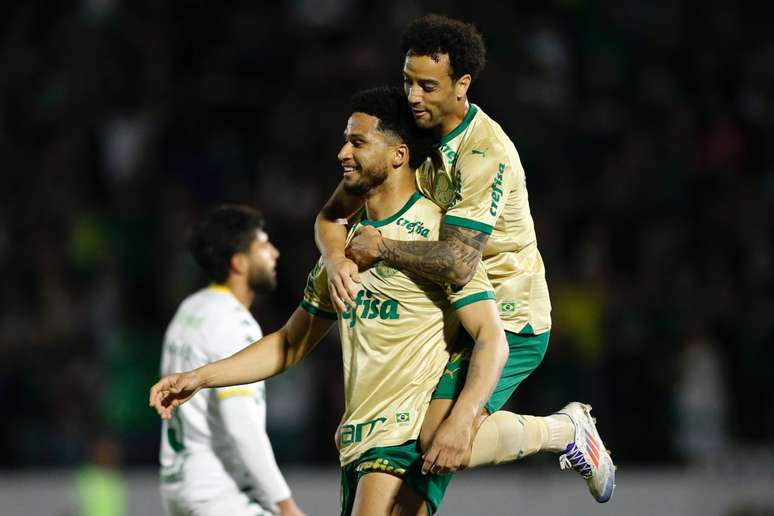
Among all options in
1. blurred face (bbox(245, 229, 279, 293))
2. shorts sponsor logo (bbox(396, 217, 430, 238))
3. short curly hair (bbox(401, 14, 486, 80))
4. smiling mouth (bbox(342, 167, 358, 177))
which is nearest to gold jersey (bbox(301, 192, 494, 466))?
shorts sponsor logo (bbox(396, 217, 430, 238))

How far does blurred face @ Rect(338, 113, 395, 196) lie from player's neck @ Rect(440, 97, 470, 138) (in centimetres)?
22

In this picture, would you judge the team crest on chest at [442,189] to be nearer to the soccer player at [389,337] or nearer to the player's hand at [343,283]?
the soccer player at [389,337]

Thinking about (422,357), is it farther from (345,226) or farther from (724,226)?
(724,226)

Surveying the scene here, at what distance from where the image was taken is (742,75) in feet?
44.0

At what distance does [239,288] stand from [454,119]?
1888 millimetres

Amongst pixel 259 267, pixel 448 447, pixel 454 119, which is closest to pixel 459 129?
pixel 454 119

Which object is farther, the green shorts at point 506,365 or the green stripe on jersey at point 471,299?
the green shorts at point 506,365

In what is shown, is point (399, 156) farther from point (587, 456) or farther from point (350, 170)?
point (587, 456)

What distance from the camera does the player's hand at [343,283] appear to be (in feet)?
17.0

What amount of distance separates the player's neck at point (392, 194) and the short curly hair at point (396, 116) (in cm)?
9

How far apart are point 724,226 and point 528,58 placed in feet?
8.59

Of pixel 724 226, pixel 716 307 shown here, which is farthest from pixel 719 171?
pixel 716 307

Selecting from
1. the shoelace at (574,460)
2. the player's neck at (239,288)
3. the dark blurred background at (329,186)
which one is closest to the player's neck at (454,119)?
the shoelace at (574,460)

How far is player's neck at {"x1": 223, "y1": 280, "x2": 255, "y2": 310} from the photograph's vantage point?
22.4 feet
